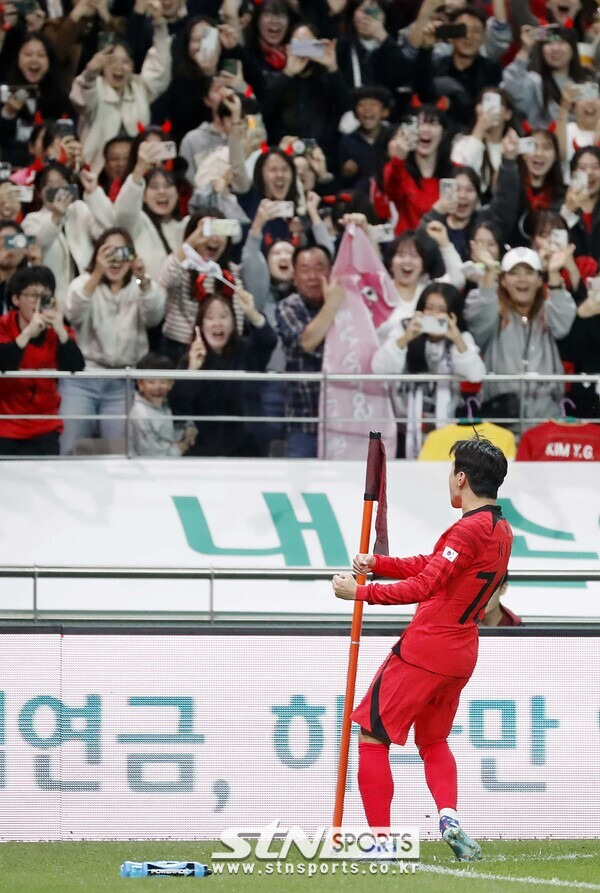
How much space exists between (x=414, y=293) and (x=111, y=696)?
16.0ft

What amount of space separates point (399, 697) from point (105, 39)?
7778mm

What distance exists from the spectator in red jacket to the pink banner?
1.75 meters

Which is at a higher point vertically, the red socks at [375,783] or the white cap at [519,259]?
the white cap at [519,259]

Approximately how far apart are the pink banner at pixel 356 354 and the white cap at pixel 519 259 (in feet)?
2.69

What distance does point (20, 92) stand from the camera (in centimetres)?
1230

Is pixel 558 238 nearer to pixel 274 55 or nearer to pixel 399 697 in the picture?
pixel 274 55

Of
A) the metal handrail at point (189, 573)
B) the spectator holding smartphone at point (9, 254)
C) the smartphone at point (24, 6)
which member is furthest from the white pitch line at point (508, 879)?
the smartphone at point (24, 6)

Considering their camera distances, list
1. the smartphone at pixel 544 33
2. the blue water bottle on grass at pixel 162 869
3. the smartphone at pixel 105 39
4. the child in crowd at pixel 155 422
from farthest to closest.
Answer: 1. the smartphone at pixel 544 33
2. the smartphone at pixel 105 39
3. the child in crowd at pixel 155 422
4. the blue water bottle on grass at pixel 162 869

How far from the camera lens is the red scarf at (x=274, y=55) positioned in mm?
13039

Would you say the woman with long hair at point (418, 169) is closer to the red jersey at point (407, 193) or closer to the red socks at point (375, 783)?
the red jersey at point (407, 193)

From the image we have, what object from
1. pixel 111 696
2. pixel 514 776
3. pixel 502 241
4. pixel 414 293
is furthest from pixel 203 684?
pixel 502 241

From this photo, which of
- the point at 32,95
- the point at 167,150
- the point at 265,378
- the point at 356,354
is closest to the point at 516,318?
the point at 356,354

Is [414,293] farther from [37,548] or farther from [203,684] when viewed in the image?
[203,684]

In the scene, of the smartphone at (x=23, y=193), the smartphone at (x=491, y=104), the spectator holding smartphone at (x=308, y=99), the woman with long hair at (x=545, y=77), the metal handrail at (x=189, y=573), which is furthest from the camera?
the woman with long hair at (x=545, y=77)
